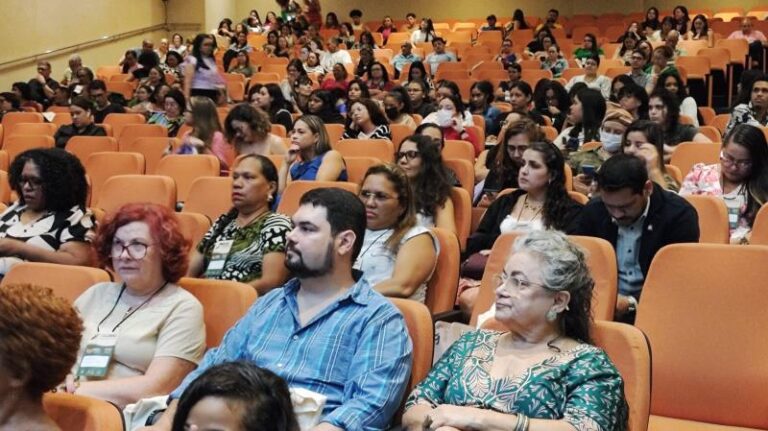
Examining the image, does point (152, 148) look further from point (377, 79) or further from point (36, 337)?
point (36, 337)

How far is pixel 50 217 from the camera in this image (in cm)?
358

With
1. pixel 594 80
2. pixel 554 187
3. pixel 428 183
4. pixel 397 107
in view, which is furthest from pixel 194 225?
pixel 594 80

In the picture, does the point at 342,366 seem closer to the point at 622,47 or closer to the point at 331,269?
the point at 331,269

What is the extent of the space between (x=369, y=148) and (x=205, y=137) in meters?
0.98

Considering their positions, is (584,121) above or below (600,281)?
above

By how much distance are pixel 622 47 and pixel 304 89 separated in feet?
13.7

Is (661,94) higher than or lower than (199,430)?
higher

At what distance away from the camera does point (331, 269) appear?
2.56 m

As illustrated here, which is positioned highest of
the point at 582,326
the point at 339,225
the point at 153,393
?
the point at 339,225

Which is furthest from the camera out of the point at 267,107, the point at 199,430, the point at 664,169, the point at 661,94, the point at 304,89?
the point at 304,89

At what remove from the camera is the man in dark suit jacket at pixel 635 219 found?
10.9 ft

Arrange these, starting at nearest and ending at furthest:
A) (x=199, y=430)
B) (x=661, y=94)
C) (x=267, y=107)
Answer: (x=199, y=430)
(x=661, y=94)
(x=267, y=107)

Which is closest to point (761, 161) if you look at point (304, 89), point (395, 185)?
point (395, 185)

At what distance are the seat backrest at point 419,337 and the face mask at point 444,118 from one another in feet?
14.1
